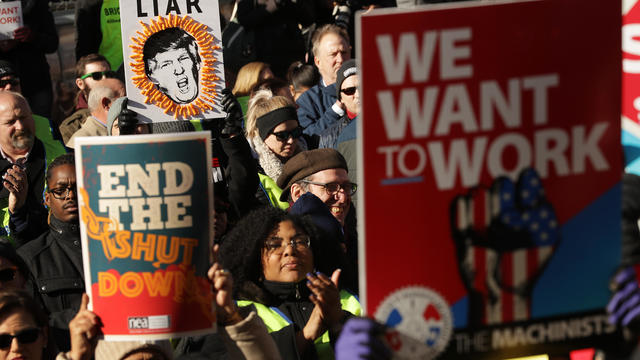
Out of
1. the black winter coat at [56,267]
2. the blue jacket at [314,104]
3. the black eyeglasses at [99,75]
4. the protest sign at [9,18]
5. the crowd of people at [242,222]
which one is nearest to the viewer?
the crowd of people at [242,222]

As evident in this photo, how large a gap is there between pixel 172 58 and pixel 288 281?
1.57 metres

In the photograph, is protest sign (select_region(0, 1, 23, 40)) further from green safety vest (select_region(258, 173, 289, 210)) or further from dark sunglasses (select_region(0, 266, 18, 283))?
dark sunglasses (select_region(0, 266, 18, 283))

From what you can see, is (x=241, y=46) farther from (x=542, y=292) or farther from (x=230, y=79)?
(x=542, y=292)

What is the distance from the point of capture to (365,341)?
2.56 meters

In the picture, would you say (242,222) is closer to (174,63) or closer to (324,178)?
(324,178)

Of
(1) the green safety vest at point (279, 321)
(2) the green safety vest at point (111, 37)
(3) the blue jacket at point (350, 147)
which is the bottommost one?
(1) the green safety vest at point (279, 321)

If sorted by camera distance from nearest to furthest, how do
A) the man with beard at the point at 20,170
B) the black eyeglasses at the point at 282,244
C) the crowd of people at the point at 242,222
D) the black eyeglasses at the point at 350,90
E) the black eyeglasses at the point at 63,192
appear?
→ the crowd of people at the point at 242,222 < the black eyeglasses at the point at 282,244 < the black eyeglasses at the point at 63,192 < the man with beard at the point at 20,170 < the black eyeglasses at the point at 350,90

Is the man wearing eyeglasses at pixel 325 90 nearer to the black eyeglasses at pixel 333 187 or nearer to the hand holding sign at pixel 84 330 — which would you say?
the black eyeglasses at pixel 333 187

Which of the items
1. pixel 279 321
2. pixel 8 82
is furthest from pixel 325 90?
pixel 279 321

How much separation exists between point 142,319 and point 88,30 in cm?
576

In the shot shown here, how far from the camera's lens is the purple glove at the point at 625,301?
8.79ft

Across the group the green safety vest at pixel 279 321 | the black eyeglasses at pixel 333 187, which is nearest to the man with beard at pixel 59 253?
the green safety vest at pixel 279 321

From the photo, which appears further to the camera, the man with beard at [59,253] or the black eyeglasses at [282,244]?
the man with beard at [59,253]

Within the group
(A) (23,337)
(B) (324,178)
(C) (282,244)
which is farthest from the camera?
(B) (324,178)
